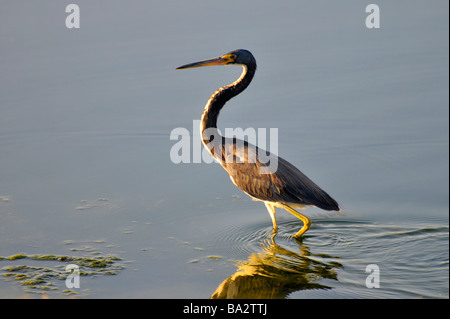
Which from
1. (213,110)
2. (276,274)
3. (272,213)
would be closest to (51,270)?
(276,274)

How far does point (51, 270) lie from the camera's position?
21.6 feet

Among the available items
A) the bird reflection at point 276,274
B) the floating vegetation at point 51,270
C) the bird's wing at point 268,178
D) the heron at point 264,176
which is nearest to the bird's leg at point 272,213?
the heron at point 264,176

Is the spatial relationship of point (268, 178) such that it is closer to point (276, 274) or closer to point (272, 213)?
point (272, 213)

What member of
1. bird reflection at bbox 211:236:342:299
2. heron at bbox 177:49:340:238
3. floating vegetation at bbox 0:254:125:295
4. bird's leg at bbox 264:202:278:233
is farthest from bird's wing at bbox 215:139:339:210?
floating vegetation at bbox 0:254:125:295

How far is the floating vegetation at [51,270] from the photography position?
634cm

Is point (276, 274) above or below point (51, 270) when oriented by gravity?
below

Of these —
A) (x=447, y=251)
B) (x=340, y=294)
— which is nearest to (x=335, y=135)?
(x=447, y=251)

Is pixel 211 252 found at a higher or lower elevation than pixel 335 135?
lower

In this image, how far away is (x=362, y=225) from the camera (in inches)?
307

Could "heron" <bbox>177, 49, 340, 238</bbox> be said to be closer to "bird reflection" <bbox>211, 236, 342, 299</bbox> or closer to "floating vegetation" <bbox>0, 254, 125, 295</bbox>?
"bird reflection" <bbox>211, 236, 342, 299</bbox>

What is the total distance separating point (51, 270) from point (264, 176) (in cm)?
255
